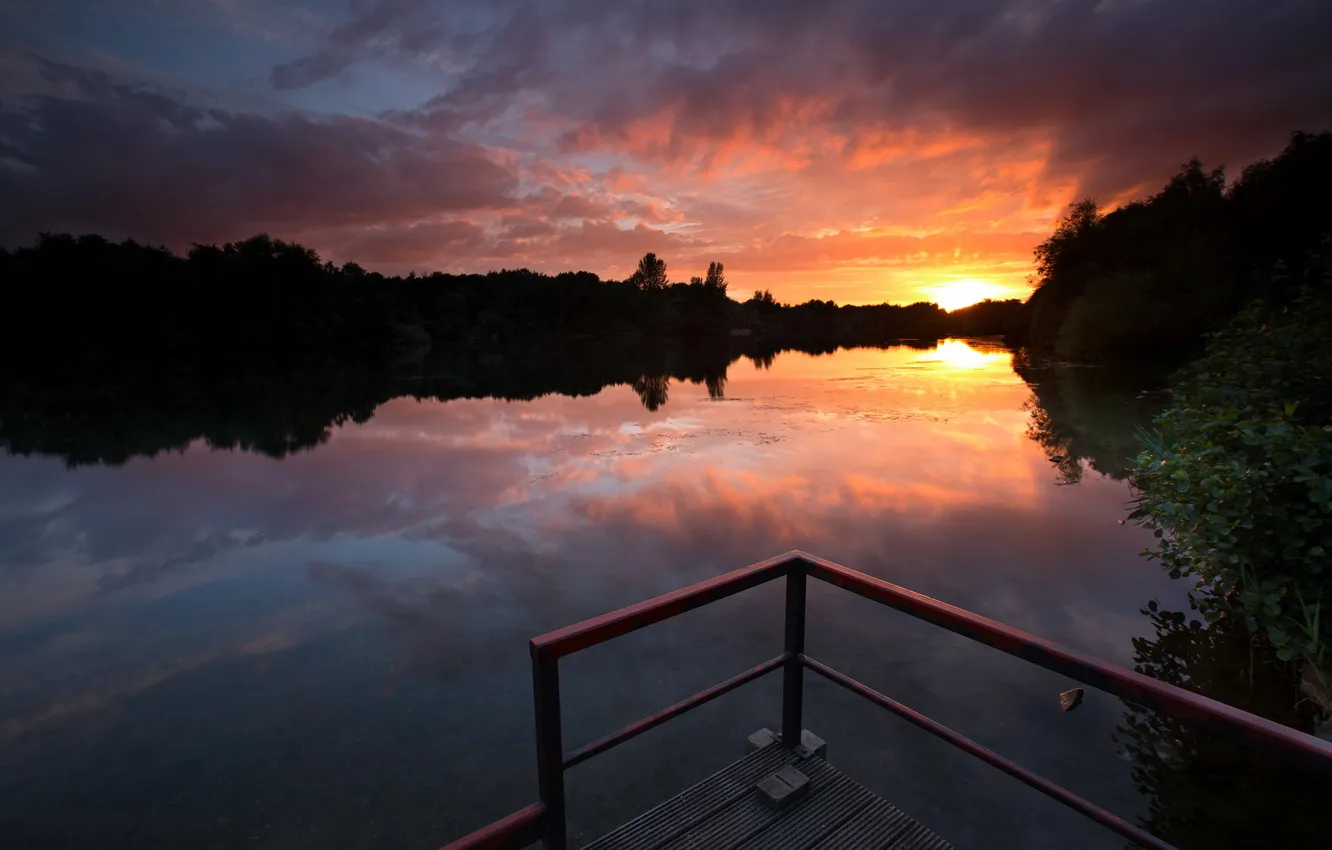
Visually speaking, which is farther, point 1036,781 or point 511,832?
point 1036,781

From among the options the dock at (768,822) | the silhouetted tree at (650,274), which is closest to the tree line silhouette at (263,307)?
the silhouetted tree at (650,274)

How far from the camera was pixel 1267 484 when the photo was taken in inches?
177

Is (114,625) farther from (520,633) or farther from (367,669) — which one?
(520,633)

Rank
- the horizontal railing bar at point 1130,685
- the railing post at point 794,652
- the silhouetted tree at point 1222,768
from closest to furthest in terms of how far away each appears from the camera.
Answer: the horizontal railing bar at point 1130,685 → the railing post at point 794,652 → the silhouetted tree at point 1222,768

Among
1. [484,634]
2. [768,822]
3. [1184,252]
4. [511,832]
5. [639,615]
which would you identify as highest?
[1184,252]

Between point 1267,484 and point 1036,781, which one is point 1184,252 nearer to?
point 1267,484

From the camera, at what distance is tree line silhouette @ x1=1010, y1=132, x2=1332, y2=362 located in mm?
26344

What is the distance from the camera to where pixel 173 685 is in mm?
5816

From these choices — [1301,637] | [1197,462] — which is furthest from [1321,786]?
[1197,462]

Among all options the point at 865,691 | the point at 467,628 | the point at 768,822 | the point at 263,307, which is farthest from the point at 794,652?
the point at 263,307

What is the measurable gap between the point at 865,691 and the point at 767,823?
0.78 m

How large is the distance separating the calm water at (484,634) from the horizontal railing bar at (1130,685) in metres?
2.67

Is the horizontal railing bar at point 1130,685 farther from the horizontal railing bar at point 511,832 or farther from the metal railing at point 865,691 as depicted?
the horizontal railing bar at point 511,832

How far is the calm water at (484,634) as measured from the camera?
4.30m
